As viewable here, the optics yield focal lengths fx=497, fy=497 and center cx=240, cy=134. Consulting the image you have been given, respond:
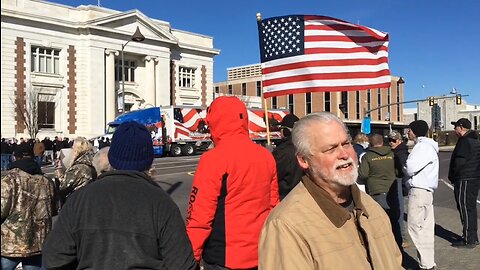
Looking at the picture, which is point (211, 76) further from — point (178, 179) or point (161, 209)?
point (161, 209)

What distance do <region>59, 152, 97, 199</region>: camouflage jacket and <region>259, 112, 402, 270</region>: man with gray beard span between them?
3.48 m

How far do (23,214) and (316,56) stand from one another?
4450 mm

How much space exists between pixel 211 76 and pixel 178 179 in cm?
3799

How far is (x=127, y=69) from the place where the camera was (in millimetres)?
48906

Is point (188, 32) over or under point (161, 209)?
over

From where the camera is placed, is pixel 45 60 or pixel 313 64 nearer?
pixel 313 64

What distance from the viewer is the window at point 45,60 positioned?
41.7 m

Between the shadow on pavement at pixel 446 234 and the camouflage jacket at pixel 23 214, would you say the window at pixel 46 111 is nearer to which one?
the shadow on pavement at pixel 446 234

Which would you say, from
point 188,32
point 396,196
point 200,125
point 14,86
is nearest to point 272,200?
point 396,196

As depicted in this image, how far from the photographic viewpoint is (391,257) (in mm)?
2430

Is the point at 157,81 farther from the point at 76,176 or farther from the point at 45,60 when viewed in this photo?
the point at 76,176

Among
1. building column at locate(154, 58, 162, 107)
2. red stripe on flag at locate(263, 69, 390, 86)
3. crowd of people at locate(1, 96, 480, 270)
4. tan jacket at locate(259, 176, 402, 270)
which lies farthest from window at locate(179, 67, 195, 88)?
tan jacket at locate(259, 176, 402, 270)

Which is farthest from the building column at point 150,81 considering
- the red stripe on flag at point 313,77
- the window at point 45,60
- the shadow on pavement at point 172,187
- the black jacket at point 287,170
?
the black jacket at point 287,170

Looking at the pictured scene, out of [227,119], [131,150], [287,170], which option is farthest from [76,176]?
[131,150]
